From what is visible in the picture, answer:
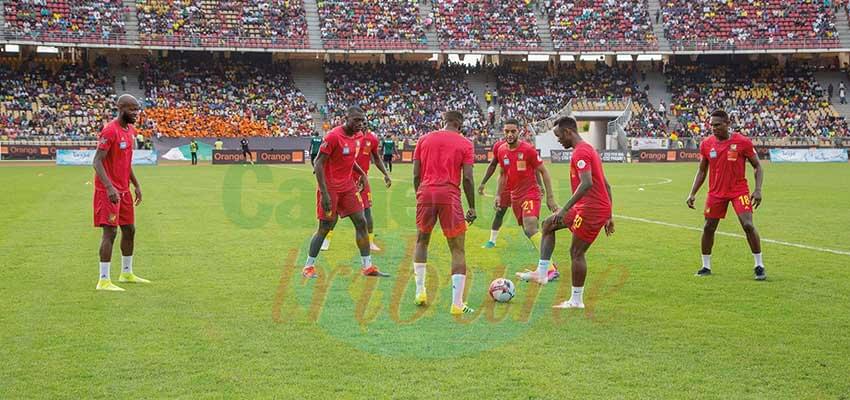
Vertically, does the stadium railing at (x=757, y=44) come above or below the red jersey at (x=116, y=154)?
above

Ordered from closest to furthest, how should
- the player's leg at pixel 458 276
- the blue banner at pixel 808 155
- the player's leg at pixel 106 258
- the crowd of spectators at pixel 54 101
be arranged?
the player's leg at pixel 458 276, the player's leg at pixel 106 258, the blue banner at pixel 808 155, the crowd of spectators at pixel 54 101

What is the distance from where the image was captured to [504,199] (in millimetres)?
13703

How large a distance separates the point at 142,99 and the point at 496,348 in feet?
185

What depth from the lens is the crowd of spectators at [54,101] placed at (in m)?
53.7

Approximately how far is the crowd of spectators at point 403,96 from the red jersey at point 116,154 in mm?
49467

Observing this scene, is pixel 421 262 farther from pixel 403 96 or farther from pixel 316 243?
pixel 403 96

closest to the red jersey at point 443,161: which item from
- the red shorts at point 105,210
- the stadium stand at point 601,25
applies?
the red shorts at point 105,210

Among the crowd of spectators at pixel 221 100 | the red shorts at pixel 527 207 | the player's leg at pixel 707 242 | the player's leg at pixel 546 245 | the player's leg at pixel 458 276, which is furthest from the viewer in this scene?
the crowd of spectators at pixel 221 100

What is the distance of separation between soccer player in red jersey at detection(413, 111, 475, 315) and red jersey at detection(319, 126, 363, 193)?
6.78ft

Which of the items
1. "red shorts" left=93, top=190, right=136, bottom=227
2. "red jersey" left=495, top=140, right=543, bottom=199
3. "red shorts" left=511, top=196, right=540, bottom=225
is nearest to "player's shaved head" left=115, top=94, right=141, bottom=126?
"red shorts" left=93, top=190, right=136, bottom=227

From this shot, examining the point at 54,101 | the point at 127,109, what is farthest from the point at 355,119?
the point at 54,101

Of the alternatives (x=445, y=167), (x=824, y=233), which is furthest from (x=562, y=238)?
(x=445, y=167)

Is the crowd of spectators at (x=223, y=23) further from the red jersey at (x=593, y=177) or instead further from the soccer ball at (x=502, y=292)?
the red jersey at (x=593, y=177)

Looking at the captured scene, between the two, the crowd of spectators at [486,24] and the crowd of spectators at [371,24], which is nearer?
the crowd of spectators at [371,24]
